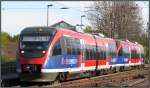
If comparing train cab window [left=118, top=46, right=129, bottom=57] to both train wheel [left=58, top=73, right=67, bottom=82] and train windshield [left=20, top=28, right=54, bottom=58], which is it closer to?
train wheel [left=58, top=73, right=67, bottom=82]

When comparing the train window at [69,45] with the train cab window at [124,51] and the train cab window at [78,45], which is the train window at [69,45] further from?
the train cab window at [124,51]

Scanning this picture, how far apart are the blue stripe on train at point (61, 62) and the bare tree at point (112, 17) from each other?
73.7ft

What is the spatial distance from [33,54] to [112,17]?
3011cm

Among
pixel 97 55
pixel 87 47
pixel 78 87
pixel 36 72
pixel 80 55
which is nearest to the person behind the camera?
pixel 78 87

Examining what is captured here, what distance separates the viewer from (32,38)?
22641 millimetres

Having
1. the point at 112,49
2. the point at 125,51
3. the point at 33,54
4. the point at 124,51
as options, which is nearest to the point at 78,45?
the point at 33,54

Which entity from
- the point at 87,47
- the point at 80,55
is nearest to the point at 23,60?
the point at 80,55

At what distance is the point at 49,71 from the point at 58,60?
1157 mm

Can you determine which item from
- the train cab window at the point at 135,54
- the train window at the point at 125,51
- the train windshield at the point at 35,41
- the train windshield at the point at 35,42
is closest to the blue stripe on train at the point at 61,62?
the train windshield at the point at 35,41

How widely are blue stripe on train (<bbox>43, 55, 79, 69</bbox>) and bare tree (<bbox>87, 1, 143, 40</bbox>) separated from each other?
2248 centimetres

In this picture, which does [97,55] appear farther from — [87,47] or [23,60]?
[23,60]

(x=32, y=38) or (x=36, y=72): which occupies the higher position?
(x=32, y=38)

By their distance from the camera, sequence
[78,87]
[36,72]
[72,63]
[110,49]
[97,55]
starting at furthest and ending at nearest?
[110,49], [97,55], [72,63], [36,72], [78,87]

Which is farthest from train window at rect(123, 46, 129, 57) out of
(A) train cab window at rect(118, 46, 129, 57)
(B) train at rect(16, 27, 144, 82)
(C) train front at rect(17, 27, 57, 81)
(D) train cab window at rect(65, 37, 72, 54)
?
(C) train front at rect(17, 27, 57, 81)
